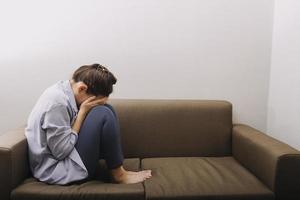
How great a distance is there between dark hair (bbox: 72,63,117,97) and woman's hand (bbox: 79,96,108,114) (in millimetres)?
34

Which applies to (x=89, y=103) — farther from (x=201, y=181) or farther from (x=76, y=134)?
(x=201, y=181)

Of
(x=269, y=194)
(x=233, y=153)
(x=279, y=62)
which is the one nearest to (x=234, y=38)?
(x=279, y=62)

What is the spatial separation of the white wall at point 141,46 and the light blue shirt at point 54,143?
0.72m

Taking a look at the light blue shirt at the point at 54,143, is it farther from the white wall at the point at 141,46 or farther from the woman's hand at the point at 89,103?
the white wall at the point at 141,46

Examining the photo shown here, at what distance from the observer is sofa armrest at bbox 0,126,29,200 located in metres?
1.55

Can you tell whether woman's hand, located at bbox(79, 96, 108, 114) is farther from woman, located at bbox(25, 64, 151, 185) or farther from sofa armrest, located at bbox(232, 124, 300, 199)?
sofa armrest, located at bbox(232, 124, 300, 199)

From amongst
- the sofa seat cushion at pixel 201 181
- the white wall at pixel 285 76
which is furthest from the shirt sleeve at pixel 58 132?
the white wall at pixel 285 76

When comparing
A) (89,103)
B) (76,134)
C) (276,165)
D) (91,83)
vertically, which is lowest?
(276,165)

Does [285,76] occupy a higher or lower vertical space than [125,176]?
higher

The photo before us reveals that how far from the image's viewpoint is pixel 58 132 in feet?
5.36

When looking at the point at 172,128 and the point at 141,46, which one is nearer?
the point at 172,128

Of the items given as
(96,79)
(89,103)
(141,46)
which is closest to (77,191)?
(89,103)

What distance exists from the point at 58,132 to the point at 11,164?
27cm

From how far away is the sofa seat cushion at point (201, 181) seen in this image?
157 cm
